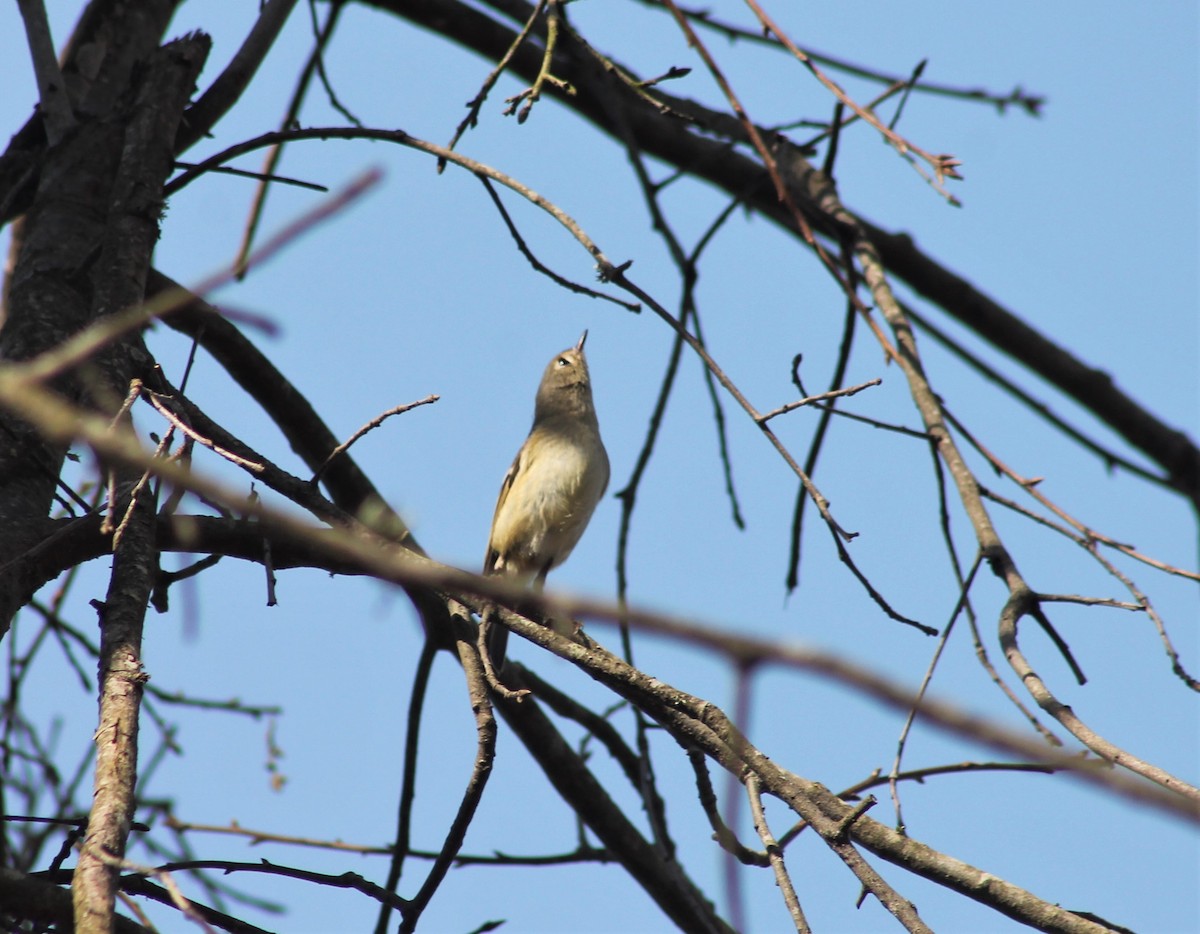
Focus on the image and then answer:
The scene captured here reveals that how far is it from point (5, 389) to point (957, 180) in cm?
275

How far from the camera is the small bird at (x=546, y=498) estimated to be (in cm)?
566

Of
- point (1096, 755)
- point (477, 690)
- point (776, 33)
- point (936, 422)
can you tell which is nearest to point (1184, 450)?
point (936, 422)

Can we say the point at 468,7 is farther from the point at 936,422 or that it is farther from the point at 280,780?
the point at 280,780

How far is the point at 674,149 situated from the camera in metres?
5.49

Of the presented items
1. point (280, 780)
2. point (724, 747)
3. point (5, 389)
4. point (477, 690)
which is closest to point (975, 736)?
point (5, 389)

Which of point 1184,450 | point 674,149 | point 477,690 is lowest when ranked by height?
point 477,690

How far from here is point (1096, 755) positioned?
2232mm

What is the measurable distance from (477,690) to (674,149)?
3445 mm

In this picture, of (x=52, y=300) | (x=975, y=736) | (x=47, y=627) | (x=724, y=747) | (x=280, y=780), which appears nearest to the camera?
(x=975, y=736)

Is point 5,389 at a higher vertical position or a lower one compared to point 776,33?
lower

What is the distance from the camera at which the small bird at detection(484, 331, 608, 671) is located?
566cm

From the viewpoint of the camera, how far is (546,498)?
5.66m

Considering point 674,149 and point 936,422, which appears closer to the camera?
point 936,422

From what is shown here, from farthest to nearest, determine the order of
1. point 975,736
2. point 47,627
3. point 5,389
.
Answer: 1. point 47,627
2. point 5,389
3. point 975,736
